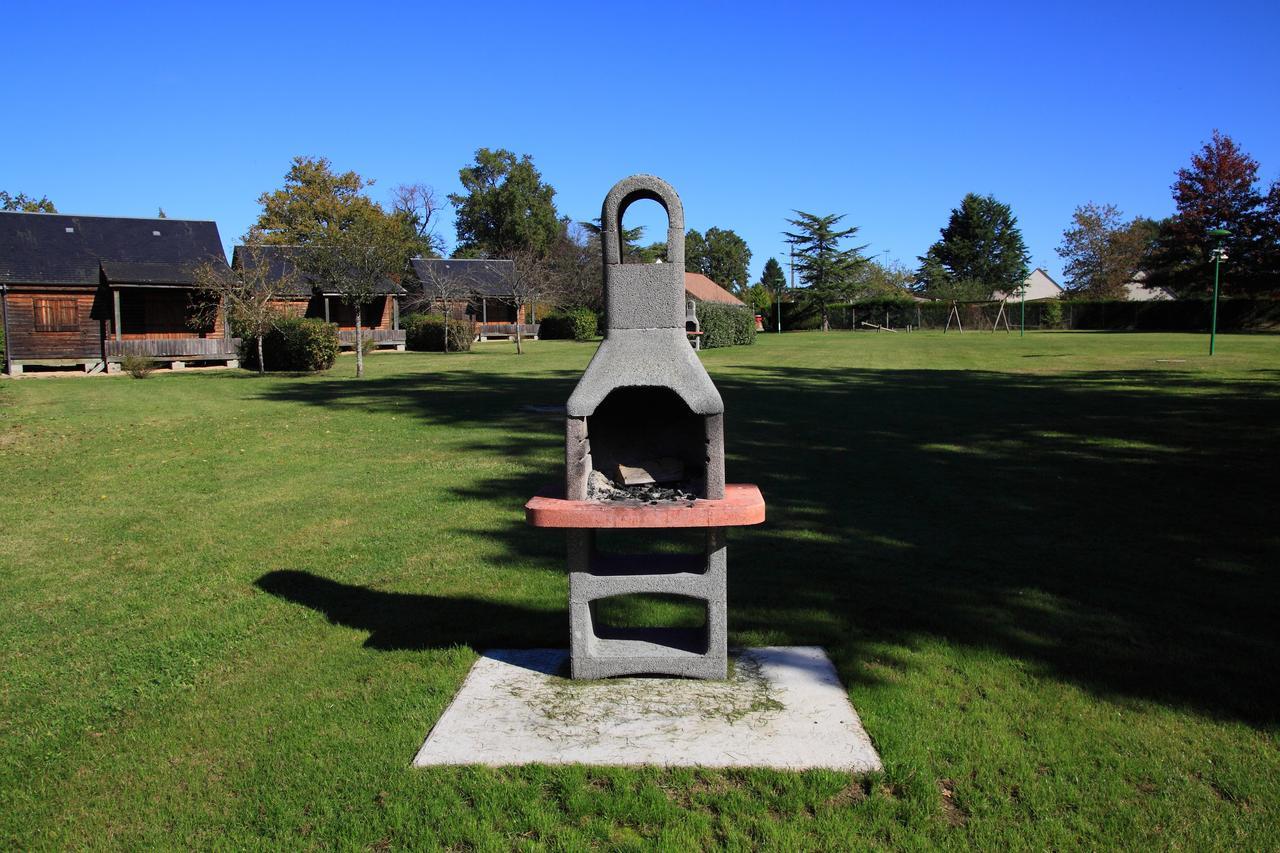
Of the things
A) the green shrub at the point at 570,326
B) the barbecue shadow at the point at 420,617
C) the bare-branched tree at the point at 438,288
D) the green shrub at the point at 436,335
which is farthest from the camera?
the green shrub at the point at 570,326

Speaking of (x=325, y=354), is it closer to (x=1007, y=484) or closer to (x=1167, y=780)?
(x=1007, y=484)

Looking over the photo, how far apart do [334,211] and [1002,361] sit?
45142mm

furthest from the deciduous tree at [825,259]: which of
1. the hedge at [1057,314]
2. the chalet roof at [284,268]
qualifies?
the chalet roof at [284,268]

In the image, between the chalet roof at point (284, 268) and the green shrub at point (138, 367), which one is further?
the chalet roof at point (284, 268)

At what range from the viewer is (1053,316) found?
57.9m

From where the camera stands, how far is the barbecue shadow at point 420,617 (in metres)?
5.03

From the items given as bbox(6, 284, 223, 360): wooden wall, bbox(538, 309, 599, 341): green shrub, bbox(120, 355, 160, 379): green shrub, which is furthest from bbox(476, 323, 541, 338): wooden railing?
bbox(120, 355, 160, 379): green shrub

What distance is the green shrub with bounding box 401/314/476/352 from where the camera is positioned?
119 ft

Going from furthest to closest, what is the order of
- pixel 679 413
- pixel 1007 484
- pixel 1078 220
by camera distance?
pixel 1078 220 → pixel 1007 484 → pixel 679 413

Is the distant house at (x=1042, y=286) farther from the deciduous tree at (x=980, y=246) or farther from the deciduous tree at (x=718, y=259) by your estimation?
the deciduous tree at (x=718, y=259)

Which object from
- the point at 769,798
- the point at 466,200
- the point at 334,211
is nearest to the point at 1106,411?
the point at 769,798

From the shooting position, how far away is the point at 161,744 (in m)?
3.86

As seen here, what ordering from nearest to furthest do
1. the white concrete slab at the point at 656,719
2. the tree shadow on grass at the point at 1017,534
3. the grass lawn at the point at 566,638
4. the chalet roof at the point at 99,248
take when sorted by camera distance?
the grass lawn at the point at 566,638 < the white concrete slab at the point at 656,719 < the tree shadow on grass at the point at 1017,534 < the chalet roof at the point at 99,248

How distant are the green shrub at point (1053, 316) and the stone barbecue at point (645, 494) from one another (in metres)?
59.7
